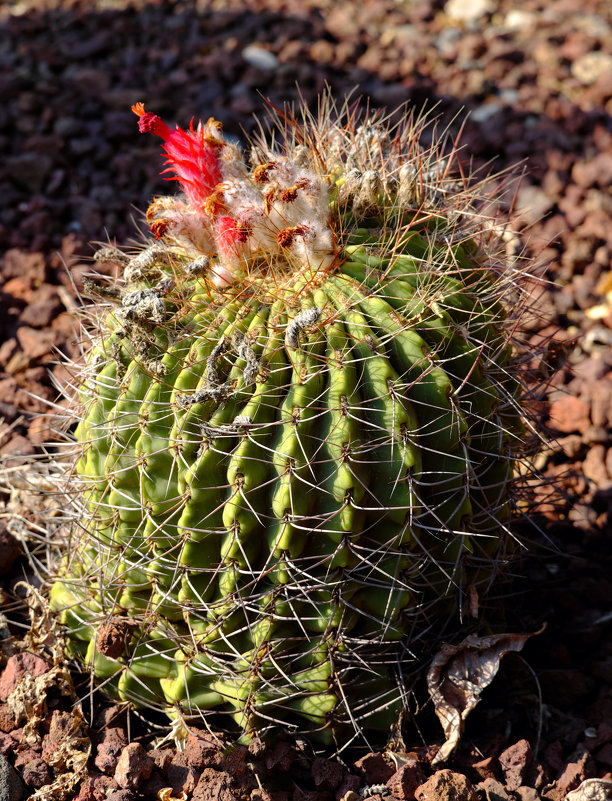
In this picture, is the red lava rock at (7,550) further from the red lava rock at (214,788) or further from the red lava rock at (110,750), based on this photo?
the red lava rock at (214,788)

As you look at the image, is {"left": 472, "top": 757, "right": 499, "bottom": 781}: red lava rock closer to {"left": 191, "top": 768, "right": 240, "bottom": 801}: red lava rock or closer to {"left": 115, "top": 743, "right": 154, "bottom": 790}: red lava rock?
{"left": 191, "top": 768, "right": 240, "bottom": 801}: red lava rock

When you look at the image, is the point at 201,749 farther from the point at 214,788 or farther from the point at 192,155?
the point at 192,155

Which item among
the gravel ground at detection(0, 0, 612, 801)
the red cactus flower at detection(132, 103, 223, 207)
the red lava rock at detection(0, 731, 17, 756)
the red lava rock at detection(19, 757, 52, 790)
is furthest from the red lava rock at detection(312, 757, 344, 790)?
the red cactus flower at detection(132, 103, 223, 207)

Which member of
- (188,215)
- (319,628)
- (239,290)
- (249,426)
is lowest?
(319,628)

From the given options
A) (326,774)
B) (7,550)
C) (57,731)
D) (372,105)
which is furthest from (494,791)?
(372,105)

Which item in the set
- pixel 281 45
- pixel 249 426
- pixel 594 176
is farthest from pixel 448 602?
pixel 281 45

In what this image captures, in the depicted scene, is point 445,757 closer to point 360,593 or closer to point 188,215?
point 360,593
